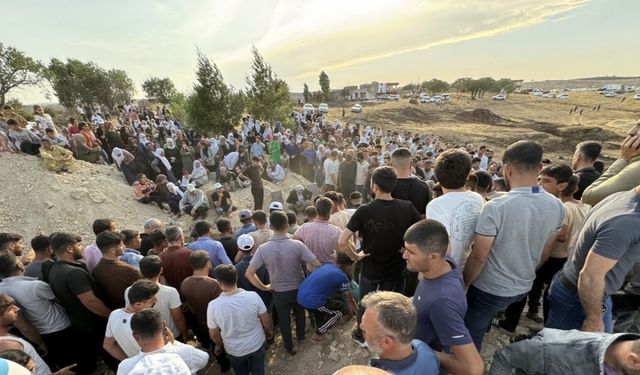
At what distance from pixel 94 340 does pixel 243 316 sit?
2.13 metres

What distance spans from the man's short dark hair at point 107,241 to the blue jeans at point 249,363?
1.85 m

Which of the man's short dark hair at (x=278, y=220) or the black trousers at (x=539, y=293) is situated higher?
the man's short dark hair at (x=278, y=220)

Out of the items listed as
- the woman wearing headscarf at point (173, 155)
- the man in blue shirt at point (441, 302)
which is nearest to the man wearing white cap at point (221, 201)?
the woman wearing headscarf at point (173, 155)

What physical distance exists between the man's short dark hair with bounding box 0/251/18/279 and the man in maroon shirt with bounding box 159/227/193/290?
1431mm

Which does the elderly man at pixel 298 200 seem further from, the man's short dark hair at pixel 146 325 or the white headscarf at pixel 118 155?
the man's short dark hair at pixel 146 325

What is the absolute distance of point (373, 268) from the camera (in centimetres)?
330

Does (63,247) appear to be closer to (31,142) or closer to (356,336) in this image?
(356,336)

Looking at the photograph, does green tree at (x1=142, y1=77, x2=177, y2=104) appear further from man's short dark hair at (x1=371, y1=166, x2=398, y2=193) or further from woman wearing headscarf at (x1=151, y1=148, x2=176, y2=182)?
man's short dark hair at (x1=371, y1=166, x2=398, y2=193)

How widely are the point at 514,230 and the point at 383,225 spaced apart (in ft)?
3.82

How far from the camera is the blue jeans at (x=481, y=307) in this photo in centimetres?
249

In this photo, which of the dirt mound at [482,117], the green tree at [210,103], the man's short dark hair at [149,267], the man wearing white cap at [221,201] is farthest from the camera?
the dirt mound at [482,117]

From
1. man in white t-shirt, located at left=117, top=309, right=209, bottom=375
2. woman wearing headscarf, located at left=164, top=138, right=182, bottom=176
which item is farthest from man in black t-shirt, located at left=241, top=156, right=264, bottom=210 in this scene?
man in white t-shirt, located at left=117, top=309, right=209, bottom=375

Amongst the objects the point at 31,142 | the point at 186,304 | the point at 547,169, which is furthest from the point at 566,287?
the point at 31,142

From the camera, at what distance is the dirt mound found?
36719mm
